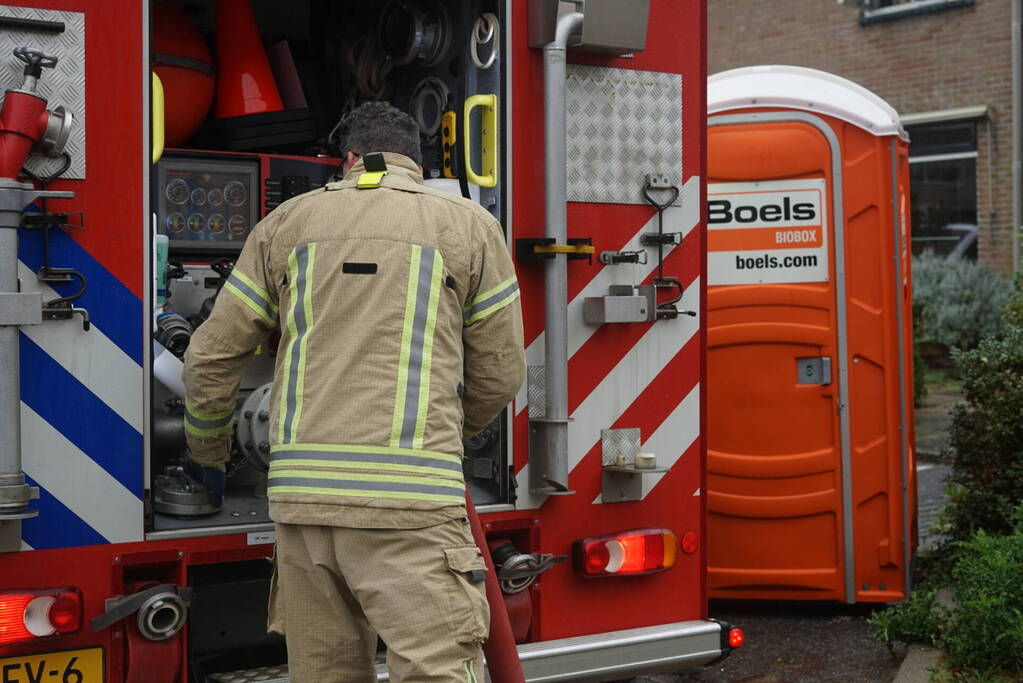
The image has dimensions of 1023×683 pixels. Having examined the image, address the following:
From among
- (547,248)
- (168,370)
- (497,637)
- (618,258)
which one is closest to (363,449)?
(497,637)

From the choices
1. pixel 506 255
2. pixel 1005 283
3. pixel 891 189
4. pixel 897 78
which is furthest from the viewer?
pixel 897 78

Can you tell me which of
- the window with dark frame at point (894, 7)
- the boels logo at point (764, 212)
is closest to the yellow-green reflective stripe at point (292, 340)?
the boels logo at point (764, 212)

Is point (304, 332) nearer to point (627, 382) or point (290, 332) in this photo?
point (290, 332)

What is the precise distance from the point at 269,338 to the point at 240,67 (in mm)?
1251

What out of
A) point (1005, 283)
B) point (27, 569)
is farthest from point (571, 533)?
point (1005, 283)

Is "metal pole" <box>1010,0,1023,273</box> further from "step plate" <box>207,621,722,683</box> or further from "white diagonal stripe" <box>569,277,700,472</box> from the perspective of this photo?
"step plate" <box>207,621,722,683</box>

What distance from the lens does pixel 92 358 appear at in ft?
9.94

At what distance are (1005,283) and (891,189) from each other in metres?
8.93

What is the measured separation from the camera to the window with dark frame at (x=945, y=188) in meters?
14.8

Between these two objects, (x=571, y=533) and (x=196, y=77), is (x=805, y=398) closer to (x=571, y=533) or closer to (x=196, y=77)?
(x=571, y=533)

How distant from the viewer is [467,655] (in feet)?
9.33

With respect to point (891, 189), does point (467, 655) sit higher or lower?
lower

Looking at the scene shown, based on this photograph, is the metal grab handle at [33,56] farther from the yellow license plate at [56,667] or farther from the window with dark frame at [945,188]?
the window with dark frame at [945,188]

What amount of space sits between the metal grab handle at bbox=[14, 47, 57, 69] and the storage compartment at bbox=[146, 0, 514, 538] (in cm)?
37
